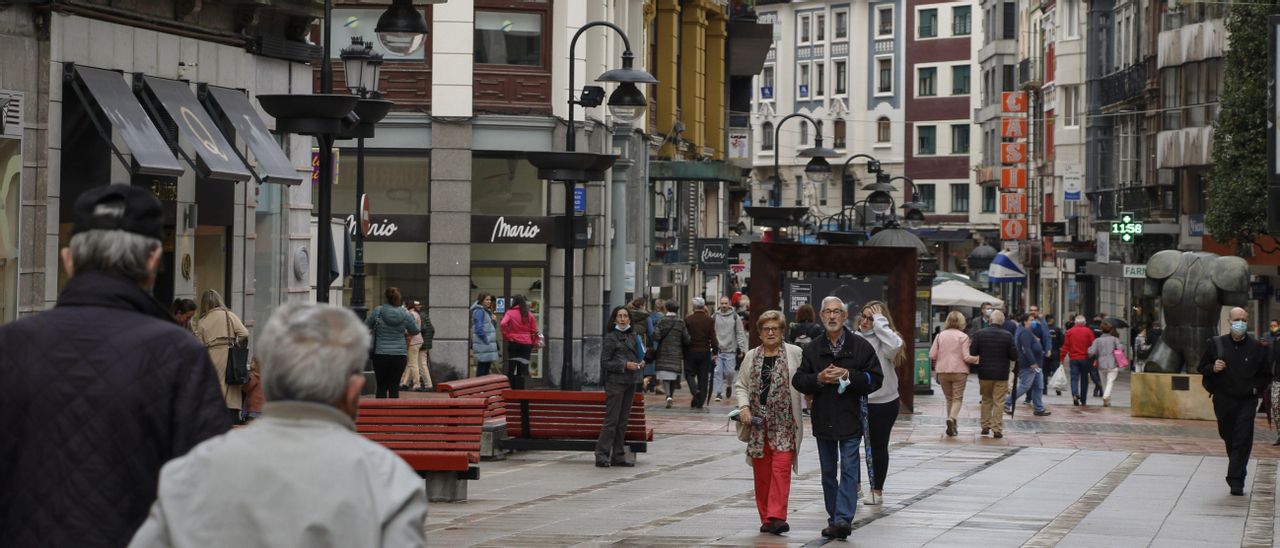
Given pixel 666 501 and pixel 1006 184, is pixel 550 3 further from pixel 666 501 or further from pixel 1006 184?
pixel 1006 184

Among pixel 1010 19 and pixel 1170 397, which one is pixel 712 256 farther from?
pixel 1010 19

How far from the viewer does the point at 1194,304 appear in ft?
108

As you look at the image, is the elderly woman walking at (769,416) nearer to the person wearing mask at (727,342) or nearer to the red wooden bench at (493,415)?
the red wooden bench at (493,415)

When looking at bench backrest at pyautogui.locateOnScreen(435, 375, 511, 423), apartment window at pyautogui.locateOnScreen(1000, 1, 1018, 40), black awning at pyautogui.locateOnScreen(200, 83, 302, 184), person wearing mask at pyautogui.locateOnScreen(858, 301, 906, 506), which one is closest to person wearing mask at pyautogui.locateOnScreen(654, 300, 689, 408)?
bench backrest at pyautogui.locateOnScreen(435, 375, 511, 423)

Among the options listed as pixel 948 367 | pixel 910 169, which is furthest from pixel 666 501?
pixel 910 169

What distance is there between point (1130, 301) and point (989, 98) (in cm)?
3914

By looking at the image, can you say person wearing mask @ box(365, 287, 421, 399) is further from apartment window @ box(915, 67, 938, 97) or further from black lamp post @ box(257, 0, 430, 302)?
apartment window @ box(915, 67, 938, 97)

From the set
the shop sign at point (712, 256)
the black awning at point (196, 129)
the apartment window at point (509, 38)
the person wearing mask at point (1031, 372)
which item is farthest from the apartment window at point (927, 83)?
the black awning at point (196, 129)

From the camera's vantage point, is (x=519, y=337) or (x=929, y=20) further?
(x=929, y=20)

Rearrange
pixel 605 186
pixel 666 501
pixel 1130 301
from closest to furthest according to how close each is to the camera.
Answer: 1. pixel 666 501
2. pixel 605 186
3. pixel 1130 301

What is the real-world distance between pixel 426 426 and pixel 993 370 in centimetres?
1297

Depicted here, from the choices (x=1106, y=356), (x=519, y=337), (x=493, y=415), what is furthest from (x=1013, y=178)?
(x=493, y=415)

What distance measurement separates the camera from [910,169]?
113375 millimetres

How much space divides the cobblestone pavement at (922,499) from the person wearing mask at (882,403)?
0.26m
